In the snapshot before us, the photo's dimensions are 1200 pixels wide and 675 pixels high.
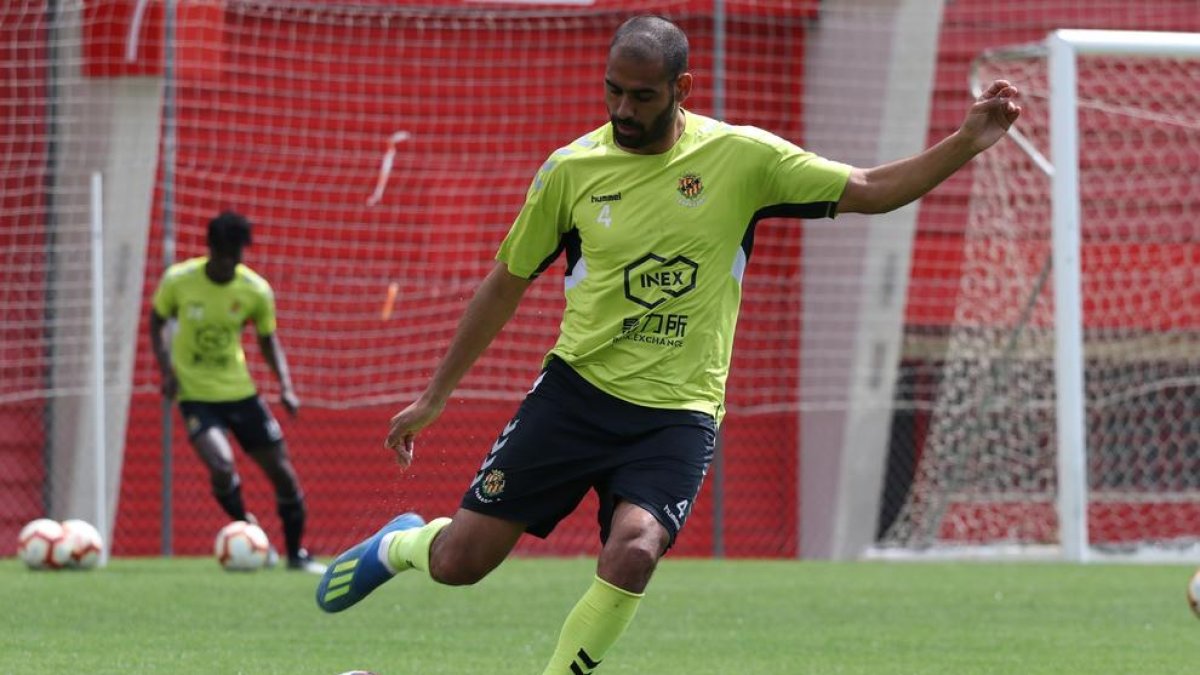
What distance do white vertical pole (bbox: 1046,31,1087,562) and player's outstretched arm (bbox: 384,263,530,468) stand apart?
803 centimetres

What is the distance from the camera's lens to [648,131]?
5.49 metres

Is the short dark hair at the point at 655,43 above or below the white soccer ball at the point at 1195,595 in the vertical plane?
above

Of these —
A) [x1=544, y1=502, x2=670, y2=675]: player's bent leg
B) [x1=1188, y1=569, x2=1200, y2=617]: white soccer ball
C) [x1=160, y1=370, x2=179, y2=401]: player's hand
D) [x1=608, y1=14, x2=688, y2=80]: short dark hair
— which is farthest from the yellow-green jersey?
[x1=160, y1=370, x2=179, y2=401]: player's hand

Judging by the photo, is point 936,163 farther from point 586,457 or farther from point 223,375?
point 223,375

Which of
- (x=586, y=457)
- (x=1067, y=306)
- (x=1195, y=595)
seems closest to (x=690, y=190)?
(x=586, y=457)

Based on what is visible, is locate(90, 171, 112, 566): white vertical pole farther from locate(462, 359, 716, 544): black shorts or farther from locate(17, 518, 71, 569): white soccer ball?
locate(462, 359, 716, 544): black shorts

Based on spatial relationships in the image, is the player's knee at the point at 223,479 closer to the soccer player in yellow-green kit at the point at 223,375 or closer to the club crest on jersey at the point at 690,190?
the soccer player in yellow-green kit at the point at 223,375

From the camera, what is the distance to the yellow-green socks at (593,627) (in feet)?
17.1

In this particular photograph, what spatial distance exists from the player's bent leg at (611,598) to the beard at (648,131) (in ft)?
3.35

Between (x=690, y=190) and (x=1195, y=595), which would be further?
(x=1195, y=595)

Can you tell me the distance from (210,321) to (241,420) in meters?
0.63

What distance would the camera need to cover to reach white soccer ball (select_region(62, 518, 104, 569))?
38.9 feet

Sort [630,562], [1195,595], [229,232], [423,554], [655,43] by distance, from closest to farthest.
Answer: [630,562] → [655,43] → [423,554] → [1195,595] → [229,232]

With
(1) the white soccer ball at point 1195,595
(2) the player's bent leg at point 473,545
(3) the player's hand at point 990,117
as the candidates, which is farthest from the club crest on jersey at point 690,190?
(1) the white soccer ball at point 1195,595
